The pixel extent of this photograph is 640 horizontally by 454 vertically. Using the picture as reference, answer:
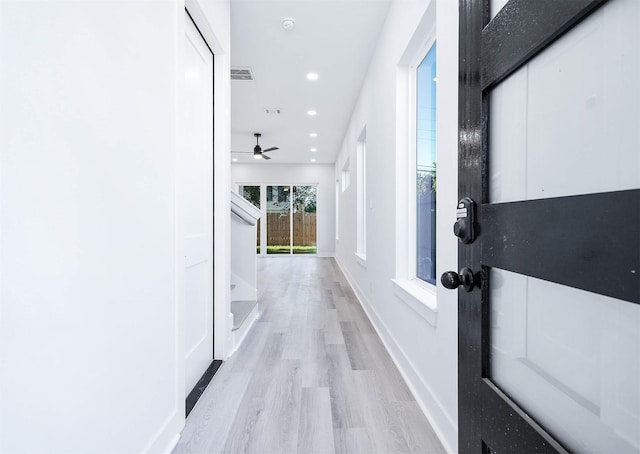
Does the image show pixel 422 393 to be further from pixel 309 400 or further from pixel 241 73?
pixel 241 73

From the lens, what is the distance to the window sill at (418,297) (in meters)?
1.63

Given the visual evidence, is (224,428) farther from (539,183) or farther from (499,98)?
(499,98)

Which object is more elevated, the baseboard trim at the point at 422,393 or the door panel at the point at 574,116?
the door panel at the point at 574,116

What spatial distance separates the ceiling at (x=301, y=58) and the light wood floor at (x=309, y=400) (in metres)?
2.79

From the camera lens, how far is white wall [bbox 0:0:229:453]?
718 millimetres

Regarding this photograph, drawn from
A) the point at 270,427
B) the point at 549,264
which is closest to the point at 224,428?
the point at 270,427

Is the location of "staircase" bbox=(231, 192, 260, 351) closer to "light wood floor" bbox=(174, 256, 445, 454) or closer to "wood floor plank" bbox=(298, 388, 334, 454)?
"light wood floor" bbox=(174, 256, 445, 454)

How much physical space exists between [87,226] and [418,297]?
162 centimetres

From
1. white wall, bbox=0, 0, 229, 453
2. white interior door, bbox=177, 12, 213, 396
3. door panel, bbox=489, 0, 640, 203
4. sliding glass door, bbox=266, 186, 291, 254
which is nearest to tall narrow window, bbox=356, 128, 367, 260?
white interior door, bbox=177, 12, 213, 396

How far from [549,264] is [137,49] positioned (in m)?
1.44

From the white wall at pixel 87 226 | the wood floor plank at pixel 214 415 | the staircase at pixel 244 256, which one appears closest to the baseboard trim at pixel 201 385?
the wood floor plank at pixel 214 415

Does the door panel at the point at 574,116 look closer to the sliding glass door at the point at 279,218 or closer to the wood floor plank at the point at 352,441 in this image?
the wood floor plank at the point at 352,441

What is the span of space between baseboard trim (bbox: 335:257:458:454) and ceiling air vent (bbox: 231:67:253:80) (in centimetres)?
314

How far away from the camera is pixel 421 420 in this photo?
1.59m
